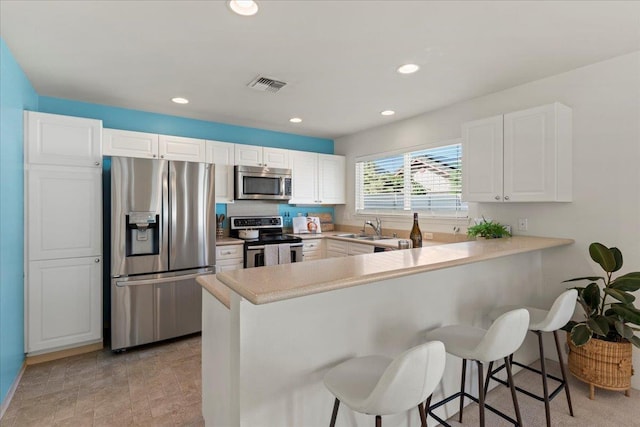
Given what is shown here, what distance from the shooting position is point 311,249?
4.41m

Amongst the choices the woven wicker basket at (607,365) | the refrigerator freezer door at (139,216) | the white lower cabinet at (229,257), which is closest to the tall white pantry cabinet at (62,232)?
the refrigerator freezer door at (139,216)

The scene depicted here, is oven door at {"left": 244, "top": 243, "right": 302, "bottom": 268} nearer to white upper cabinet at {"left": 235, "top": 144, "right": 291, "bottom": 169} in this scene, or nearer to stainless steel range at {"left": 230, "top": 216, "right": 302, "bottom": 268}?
stainless steel range at {"left": 230, "top": 216, "right": 302, "bottom": 268}

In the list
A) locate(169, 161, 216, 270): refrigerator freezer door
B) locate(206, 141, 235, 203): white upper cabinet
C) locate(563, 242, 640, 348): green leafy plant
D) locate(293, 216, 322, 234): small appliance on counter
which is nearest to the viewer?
locate(563, 242, 640, 348): green leafy plant

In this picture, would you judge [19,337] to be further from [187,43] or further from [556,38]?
[556,38]

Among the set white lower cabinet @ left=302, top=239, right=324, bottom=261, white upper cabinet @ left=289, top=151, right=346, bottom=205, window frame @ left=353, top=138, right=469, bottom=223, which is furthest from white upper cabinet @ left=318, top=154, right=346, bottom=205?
white lower cabinet @ left=302, top=239, right=324, bottom=261

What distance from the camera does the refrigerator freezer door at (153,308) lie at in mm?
2986

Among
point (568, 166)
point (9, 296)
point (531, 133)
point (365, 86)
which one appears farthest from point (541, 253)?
point (9, 296)

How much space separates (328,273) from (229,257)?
8.78 feet

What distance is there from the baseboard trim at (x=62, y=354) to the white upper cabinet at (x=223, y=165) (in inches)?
75.9

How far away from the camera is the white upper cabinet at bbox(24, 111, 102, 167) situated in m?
2.70

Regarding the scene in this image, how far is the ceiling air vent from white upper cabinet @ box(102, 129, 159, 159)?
1447 mm

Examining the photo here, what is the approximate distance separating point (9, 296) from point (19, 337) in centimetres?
49

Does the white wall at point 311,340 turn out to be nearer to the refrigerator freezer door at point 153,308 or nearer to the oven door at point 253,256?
the refrigerator freezer door at point 153,308

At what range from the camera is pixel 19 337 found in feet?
8.34
